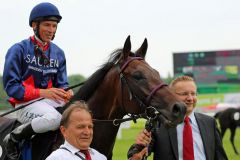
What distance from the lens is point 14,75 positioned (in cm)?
458

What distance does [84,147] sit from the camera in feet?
9.47

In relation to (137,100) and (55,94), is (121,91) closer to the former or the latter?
(137,100)

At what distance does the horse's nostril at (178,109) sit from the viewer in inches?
145

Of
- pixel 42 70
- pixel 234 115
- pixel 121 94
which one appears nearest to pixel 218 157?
pixel 121 94

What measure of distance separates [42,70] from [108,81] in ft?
2.13

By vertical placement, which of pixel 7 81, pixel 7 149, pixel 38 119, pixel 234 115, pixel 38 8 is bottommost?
pixel 234 115

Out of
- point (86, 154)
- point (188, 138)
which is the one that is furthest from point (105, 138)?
point (86, 154)

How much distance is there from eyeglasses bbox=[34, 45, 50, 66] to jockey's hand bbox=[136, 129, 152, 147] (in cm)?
156

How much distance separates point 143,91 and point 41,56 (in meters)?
1.17

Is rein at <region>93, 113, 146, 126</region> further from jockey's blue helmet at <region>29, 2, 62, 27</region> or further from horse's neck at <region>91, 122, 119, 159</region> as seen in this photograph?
jockey's blue helmet at <region>29, 2, 62, 27</region>

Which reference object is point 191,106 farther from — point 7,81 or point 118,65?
point 7,81

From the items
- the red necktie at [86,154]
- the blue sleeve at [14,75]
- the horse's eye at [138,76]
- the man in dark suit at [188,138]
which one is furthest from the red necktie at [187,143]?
the blue sleeve at [14,75]

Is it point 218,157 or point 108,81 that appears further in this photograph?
point 108,81

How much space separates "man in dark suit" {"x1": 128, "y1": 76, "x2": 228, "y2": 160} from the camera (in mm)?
3764
